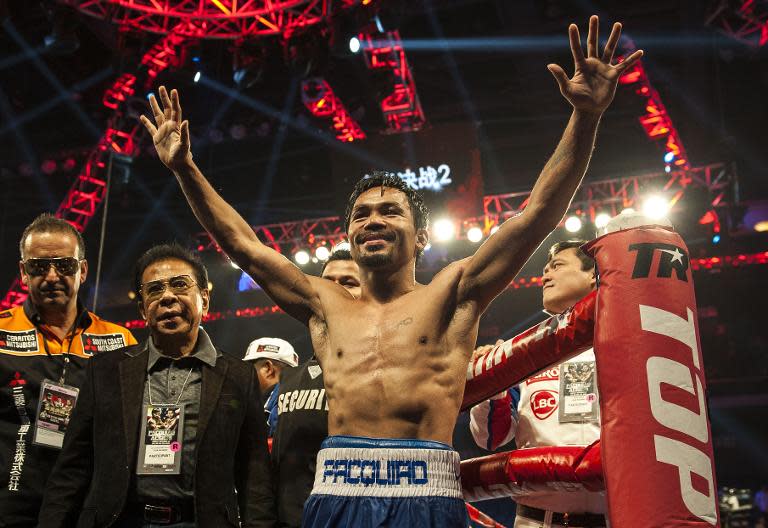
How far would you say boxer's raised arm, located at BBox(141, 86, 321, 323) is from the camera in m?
2.16

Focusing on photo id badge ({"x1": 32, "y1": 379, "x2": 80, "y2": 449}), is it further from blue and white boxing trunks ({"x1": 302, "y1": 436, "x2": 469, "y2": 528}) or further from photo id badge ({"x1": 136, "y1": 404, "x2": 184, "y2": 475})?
blue and white boxing trunks ({"x1": 302, "y1": 436, "x2": 469, "y2": 528})

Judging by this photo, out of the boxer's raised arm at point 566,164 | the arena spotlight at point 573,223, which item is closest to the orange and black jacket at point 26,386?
the boxer's raised arm at point 566,164

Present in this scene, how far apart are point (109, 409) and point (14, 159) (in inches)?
499

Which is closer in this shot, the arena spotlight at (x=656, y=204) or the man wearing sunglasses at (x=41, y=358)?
the man wearing sunglasses at (x=41, y=358)

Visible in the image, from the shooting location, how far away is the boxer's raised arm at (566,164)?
6.26 feet

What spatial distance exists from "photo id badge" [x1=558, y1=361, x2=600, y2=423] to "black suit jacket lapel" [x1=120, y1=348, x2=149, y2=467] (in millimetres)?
1551

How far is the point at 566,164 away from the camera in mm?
1905

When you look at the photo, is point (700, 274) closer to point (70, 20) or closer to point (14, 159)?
point (70, 20)

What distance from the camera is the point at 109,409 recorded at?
2137 mm

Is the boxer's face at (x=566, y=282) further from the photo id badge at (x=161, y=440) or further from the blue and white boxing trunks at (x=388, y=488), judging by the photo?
the photo id badge at (x=161, y=440)

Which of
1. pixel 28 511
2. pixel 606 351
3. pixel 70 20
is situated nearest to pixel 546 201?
pixel 606 351

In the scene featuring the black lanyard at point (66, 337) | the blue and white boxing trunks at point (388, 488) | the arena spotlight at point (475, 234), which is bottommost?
the blue and white boxing trunks at point (388, 488)

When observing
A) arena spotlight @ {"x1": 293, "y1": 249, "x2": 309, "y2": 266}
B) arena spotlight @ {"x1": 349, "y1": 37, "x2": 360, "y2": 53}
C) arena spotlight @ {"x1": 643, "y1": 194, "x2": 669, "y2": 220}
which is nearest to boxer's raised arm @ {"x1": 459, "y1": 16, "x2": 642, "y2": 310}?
arena spotlight @ {"x1": 349, "y1": 37, "x2": 360, "y2": 53}

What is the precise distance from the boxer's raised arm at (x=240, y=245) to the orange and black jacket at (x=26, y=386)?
2.67 ft
